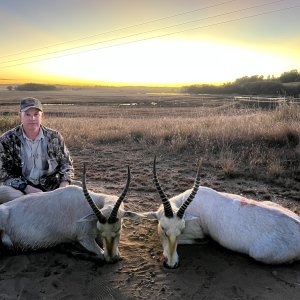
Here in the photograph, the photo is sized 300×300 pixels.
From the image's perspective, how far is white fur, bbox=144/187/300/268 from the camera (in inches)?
218

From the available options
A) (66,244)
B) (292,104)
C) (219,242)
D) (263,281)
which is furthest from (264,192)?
(292,104)

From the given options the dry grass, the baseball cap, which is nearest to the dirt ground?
the baseball cap

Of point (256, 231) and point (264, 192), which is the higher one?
point (256, 231)

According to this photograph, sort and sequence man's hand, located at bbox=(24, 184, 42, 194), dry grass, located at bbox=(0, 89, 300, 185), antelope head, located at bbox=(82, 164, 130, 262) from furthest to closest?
dry grass, located at bbox=(0, 89, 300, 185) → man's hand, located at bbox=(24, 184, 42, 194) → antelope head, located at bbox=(82, 164, 130, 262)

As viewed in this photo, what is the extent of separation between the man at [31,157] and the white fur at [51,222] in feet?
2.98

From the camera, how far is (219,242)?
20.3 feet

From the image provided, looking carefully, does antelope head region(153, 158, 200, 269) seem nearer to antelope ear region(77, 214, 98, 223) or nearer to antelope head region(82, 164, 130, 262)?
antelope head region(82, 164, 130, 262)

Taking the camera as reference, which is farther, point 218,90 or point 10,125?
point 218,90

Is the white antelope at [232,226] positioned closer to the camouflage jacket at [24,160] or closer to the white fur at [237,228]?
the white fur at [237,228]

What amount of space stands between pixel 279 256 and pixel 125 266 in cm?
215

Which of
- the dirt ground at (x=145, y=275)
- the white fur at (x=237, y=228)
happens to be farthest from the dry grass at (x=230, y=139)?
the dirt ground at (x=145, y=275)

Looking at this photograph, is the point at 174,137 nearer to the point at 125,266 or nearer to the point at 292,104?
the point at 292,104

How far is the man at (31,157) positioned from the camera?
23.3ft

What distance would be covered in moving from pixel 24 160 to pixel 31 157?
0.14 meters
